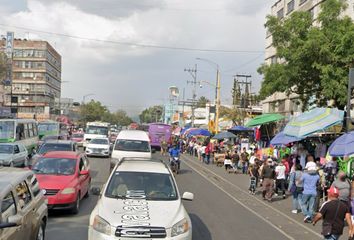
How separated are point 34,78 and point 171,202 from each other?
364 feet

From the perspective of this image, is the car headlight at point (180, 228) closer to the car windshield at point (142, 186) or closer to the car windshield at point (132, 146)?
the car windshield at point (142, 186)

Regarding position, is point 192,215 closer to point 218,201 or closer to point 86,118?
point 218,201

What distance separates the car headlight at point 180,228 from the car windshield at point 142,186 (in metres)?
0.92

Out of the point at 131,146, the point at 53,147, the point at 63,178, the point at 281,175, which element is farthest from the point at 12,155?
the point at 281,175

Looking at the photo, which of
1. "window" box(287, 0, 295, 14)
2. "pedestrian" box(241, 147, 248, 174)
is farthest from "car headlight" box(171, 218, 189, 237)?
"window" box(287, 0, 295, 14)

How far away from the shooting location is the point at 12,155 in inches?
887

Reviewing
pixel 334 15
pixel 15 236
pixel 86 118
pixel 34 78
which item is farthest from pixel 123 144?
pixel 86 118

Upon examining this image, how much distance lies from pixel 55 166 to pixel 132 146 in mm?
9318

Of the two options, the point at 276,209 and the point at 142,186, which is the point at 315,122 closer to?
the point at 276,209

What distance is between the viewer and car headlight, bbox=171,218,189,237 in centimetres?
745

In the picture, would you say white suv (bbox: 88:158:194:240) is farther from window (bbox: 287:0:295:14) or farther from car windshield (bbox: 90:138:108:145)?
window (bbox: 287:0:295:14)

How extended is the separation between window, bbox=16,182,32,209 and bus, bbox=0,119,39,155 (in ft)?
81.4

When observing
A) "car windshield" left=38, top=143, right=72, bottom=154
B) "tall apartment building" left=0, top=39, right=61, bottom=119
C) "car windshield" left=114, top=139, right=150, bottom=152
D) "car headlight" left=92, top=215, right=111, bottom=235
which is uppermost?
"tall apartment building" left=0, top=39, right=61, bottom=119

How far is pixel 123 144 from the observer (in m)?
22.8
